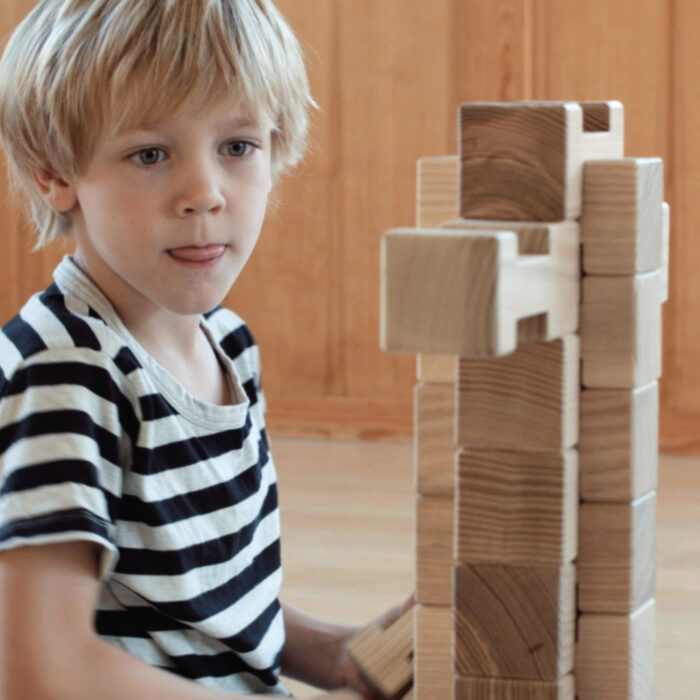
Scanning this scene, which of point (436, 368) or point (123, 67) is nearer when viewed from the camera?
point (436, 368)

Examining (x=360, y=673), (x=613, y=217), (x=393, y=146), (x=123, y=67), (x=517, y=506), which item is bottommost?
(x=360, y=673)

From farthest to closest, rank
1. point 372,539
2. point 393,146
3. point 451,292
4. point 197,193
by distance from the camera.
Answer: point 393,146, point 372,539, point 197,193, point 451,292

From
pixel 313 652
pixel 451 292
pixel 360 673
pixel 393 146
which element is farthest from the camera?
pixel 393 146

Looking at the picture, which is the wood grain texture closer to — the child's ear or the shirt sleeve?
the shirt sleeve

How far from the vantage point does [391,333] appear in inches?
17.5

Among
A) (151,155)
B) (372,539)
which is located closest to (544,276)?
(151,155)

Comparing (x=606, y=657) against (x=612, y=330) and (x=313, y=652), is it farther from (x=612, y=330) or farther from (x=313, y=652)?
(x=313, y=652)

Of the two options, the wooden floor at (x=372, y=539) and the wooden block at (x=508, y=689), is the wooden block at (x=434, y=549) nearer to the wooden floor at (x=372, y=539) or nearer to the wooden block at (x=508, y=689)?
the wooden block at (x=508, y=689)

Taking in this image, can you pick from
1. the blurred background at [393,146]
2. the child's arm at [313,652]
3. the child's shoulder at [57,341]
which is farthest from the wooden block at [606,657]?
the blurred background at [393,146]

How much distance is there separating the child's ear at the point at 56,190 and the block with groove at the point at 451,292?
451 mm

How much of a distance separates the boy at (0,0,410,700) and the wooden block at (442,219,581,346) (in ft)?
0.76

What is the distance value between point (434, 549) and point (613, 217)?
188mm

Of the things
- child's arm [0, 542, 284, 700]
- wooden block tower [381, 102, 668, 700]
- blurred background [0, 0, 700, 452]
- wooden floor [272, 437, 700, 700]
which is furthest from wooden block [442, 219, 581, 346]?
blurred background [0, 0, 700, 452]

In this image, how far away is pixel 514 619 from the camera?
530mm
